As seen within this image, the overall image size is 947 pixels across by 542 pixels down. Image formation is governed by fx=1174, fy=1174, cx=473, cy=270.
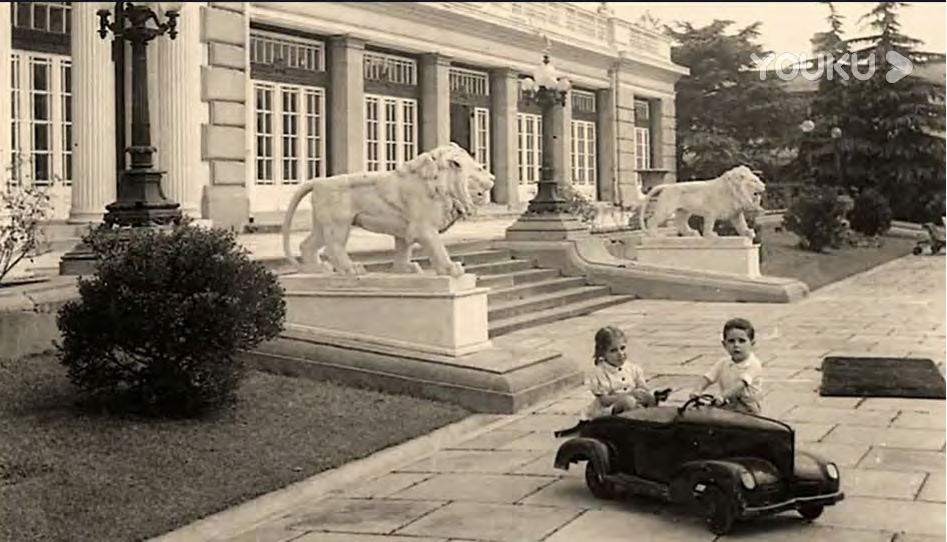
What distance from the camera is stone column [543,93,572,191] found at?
1243 inches

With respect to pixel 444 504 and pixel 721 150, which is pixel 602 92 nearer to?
pixel 721 150

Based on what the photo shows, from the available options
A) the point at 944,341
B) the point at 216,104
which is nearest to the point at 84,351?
the point at 944,341

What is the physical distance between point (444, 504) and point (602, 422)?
93 cm

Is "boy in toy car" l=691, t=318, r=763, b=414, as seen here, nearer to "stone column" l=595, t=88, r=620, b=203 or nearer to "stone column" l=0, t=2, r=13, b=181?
"stone column" l=0, t=2, r=13, b=181

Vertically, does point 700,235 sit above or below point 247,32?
below

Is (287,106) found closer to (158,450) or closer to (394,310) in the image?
(394,310)

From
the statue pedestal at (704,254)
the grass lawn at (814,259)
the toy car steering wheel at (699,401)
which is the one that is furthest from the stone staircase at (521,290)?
the toy car steering wheel at (699,401)

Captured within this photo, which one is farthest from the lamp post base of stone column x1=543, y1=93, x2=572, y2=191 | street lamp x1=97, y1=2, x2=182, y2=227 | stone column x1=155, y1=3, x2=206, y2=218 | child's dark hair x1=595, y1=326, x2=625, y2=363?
stone column x1=543, y1=93, x2=572, y2=191

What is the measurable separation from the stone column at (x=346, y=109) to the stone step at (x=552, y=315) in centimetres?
720

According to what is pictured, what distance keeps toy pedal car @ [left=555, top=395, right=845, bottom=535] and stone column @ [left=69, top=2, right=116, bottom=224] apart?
11.0m

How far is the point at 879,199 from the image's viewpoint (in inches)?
1320

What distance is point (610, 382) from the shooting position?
21.5 ft

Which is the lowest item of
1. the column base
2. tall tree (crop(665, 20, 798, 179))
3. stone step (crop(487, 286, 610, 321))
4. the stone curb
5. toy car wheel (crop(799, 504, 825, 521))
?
the stone curb

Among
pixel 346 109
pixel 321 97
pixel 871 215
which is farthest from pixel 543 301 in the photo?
pixel 871 215
